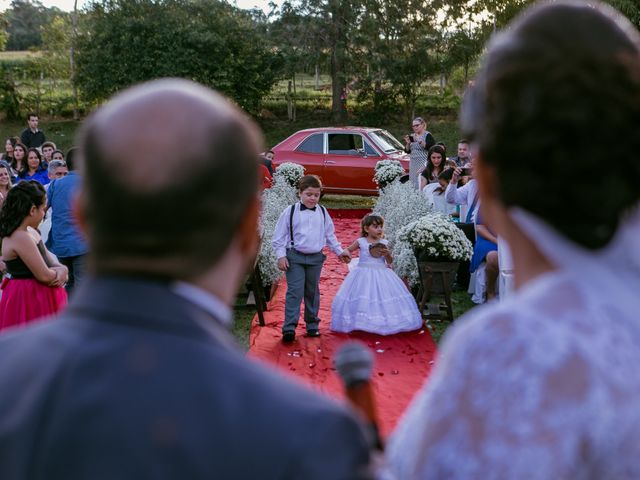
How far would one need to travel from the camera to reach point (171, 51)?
31.6 m

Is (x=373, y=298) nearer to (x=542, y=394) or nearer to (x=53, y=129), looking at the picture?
(x=542, y=394)

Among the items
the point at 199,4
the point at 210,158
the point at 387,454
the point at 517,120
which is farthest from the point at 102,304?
the point at 199,4

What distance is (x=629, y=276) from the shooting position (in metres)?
1.37

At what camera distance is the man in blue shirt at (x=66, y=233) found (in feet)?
26.7

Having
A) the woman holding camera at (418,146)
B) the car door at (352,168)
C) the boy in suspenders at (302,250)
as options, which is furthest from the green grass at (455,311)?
the car door at (352,168)

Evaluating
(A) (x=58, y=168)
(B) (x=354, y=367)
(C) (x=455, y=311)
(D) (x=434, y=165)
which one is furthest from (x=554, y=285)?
(D) (x=434, y=165)

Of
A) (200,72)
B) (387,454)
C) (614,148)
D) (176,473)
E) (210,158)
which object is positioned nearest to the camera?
(176,473)

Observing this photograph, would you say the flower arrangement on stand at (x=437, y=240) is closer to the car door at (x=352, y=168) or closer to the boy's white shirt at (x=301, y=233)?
the boy's white shirt at (x=301, y=233)

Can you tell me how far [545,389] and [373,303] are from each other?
7620 millimetres

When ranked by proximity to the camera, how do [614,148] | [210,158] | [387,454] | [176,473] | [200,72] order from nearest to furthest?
[176,473] < [210,158] < [614,148] < [387,454] < [200,72]

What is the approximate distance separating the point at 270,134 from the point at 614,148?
102ft

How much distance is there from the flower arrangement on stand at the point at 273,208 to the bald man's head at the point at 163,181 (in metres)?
8.30

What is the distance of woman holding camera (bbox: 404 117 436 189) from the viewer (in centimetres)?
1418

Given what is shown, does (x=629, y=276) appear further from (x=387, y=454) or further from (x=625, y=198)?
(x=387, y=454)
